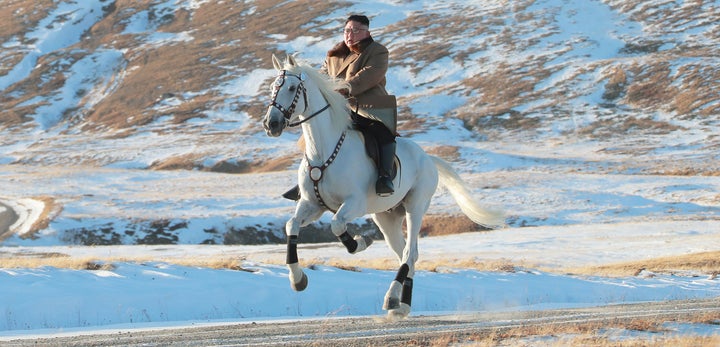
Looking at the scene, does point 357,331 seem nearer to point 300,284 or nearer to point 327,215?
point 300,284

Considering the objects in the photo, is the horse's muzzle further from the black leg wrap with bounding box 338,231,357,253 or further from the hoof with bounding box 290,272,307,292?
the hoof with bounding box 290,272,307,292

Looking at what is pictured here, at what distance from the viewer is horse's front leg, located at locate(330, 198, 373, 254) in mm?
13250

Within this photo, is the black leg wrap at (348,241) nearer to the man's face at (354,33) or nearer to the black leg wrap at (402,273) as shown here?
the black leg wrap at (402,273)

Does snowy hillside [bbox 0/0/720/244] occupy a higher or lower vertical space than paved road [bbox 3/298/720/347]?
lower

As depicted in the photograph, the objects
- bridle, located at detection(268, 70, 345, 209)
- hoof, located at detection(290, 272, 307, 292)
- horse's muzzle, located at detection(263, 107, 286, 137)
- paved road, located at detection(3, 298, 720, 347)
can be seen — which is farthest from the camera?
hoof, located at detection(290, 272, 307, 292)

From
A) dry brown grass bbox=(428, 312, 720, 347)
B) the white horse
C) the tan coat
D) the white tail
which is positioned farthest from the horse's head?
the white tail

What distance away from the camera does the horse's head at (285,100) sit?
41.1ft

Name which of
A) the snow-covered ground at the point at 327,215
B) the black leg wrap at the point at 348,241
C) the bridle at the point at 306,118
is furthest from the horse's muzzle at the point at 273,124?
the snow-covered ground at the point at 327,215

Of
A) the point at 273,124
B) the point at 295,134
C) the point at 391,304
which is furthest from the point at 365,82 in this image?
the point at 295,134

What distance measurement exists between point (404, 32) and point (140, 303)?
459 ft

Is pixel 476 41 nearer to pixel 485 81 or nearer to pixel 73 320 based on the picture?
pixel 485 81

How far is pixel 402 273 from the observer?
15016 mm

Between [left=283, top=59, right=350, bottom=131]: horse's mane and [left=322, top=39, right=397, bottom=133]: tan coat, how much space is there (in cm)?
53

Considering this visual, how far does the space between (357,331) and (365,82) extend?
4.06 metres
